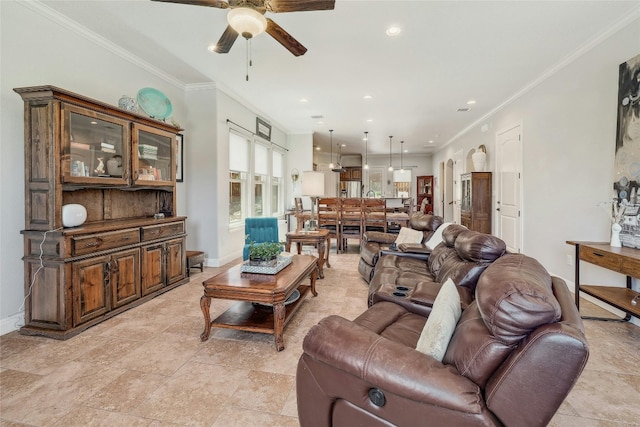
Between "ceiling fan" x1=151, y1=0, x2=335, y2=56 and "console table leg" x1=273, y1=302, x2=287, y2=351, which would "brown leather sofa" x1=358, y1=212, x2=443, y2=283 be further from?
"ceiling fan" x1=151, y1=0, x2=335, y2=56

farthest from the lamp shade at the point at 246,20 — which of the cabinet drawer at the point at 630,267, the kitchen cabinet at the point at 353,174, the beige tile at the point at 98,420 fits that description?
the kitchen cabinet at the point at 353,174

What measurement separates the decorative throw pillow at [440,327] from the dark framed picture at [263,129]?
5.60 m

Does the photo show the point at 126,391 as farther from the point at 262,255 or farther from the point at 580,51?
the point at 580,51

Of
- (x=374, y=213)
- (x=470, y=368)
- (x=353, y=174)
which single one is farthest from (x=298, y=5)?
(x=353, y=174)

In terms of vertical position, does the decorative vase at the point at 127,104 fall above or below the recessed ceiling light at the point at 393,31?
below

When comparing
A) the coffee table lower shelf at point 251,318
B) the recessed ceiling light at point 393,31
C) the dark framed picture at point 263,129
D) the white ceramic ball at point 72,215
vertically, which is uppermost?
the recessed ceiling light at point 393,31

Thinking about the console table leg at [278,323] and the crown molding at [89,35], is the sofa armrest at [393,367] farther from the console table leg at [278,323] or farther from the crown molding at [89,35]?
the crown molding at [89,35]

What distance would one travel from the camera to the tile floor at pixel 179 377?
5.33 feet

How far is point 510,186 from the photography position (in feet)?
17.2

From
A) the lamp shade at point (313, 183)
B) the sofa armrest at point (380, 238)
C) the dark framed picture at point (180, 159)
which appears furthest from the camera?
the lamp shade at point (313, 183)

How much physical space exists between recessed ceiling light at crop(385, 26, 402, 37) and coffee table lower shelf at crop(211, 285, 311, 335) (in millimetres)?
2869

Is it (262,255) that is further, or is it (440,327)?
(262,255)

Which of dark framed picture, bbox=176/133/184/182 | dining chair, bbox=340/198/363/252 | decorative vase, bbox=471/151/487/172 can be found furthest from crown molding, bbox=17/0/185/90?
decorative vase, bbox=471/151/487/172

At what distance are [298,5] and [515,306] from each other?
2269 millimetres
